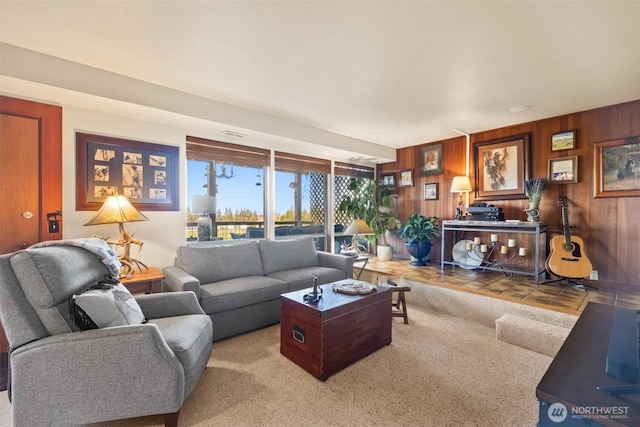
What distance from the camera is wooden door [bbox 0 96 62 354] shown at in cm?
226

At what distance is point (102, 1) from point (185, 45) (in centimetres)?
51

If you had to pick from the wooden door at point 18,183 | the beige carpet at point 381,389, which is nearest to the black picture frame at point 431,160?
the beige carpet at point 381,389

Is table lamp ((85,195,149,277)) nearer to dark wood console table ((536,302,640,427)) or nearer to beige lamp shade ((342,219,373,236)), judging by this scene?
beige lamp shade ((342,219,373,236))

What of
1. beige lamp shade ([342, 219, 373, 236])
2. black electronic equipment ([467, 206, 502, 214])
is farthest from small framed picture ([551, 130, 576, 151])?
beige lamp shade ([342, 219, 373, 236])

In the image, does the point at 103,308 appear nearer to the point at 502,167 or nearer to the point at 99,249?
the point at 99,249

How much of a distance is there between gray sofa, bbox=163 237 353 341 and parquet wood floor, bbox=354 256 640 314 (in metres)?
1.03

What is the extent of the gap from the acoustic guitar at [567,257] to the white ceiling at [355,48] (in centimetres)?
159

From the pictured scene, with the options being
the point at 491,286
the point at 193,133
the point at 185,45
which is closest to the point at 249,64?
the point at 185,45

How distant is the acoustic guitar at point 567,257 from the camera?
313cm

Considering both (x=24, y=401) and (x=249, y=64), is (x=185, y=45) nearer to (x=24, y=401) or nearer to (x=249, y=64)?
(x=249, y=64)

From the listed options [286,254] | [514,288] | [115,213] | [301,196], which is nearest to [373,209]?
[301,196]

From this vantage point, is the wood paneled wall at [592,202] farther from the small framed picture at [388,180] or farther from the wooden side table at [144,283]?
the wooden side table at [144,283]

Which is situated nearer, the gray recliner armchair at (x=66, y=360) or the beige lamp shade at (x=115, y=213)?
the gray recliner armchair at (x=66, y=360)

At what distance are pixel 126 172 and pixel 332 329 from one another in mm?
2670
